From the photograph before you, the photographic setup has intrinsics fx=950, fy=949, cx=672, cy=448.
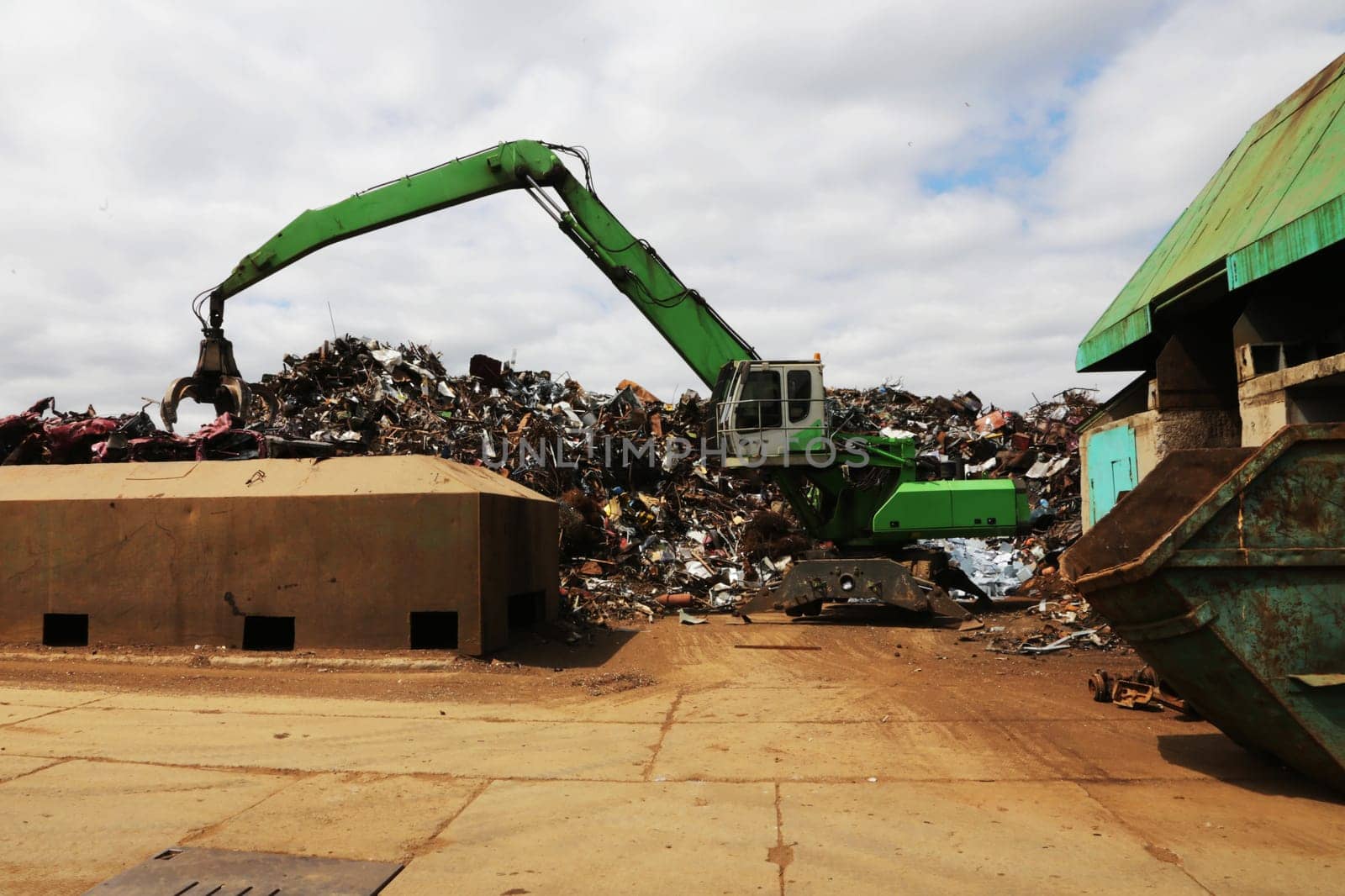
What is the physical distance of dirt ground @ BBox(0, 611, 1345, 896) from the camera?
12.6ft

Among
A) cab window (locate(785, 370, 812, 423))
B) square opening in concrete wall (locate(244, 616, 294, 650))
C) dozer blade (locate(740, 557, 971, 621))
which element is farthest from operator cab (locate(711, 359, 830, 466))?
square opening in concrete wall (locate(244, 616, 294, 650))

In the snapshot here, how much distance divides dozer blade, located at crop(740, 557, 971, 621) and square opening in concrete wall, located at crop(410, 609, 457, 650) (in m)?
4.56

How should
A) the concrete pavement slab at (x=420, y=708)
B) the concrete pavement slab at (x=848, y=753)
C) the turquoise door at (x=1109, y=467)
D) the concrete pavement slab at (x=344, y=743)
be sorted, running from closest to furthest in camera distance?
the concrete pavement slab at (x=848, y=753) → the concrete pavement slab at (x=344, y=743) → the concrete pavement slab at (x=420, y=708) → the turquoise door at (x=1109, y=467)

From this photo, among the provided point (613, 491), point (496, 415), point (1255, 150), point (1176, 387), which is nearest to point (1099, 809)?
point (1176, 387)

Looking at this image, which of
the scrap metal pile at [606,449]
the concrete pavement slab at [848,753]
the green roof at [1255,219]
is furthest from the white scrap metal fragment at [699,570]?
the concrete pavement slab at [848,753]

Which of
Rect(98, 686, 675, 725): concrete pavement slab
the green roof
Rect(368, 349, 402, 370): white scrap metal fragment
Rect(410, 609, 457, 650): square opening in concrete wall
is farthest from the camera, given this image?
Rect(368, 349, 402, 370): white scrap metal fragment

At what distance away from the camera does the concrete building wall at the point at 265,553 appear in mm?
8641

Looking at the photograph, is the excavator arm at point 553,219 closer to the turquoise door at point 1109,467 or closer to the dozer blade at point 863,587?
the dozer blade at point 863,587

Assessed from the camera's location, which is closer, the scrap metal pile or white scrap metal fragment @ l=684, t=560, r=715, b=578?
the scrap metal pile

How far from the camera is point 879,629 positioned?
11.5 m

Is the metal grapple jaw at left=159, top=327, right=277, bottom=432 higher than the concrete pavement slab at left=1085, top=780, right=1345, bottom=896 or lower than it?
higher

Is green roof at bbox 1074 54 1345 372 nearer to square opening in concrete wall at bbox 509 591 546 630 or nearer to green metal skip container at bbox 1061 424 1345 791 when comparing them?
green metal skip container at bbox 1061 424 1345 791

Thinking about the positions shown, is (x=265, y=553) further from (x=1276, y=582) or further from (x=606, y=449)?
(x=606, y=449)

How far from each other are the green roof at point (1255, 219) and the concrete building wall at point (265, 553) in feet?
20.3
